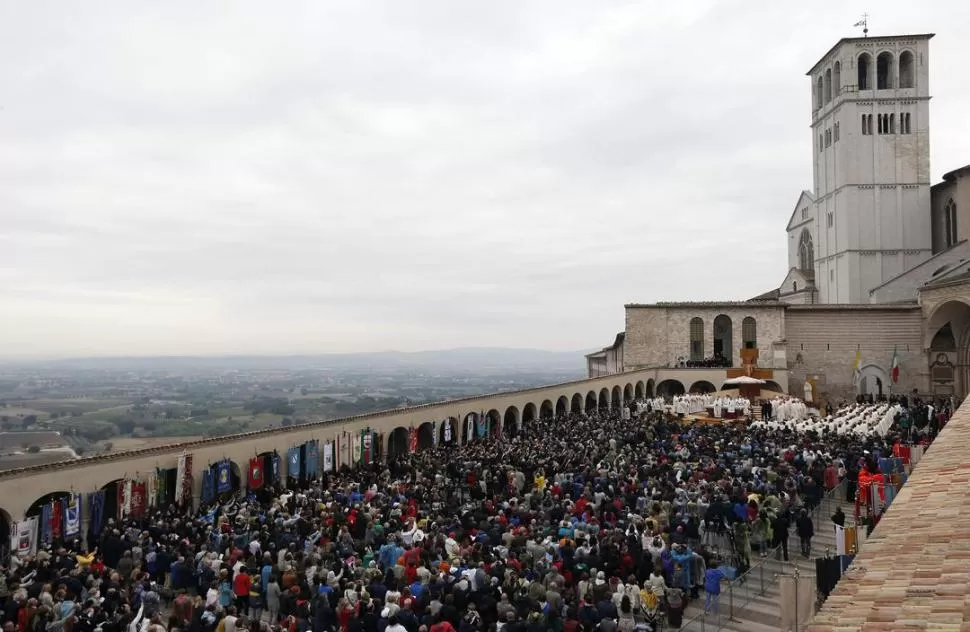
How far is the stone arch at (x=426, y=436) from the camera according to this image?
30.0 meters

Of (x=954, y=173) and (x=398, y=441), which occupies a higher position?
(x=954, y=173)

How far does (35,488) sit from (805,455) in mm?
22066

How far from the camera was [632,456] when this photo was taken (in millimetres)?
23016

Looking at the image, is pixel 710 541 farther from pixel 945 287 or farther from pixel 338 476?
Result: pixel 945 287

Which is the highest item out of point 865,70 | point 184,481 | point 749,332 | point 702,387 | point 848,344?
point 865,70

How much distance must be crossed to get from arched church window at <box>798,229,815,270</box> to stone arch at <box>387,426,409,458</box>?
5318cm

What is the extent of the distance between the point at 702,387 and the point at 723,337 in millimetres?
6235

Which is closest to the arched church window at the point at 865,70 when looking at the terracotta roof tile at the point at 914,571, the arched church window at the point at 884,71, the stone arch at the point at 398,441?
the arched church window at the point at 884,71

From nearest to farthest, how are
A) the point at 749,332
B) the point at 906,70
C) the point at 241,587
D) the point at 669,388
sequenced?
the point at 241,587 → the point at 749,332 → the point at 669,388 → the point at 906,70

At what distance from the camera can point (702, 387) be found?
52.6 meters

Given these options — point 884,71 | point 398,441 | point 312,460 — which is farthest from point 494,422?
point 884,71

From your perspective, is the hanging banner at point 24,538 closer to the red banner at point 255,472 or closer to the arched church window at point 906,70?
the red banner at point 255,472

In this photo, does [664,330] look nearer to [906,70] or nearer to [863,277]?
[863,277]

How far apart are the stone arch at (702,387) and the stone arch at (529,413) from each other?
1833cm
